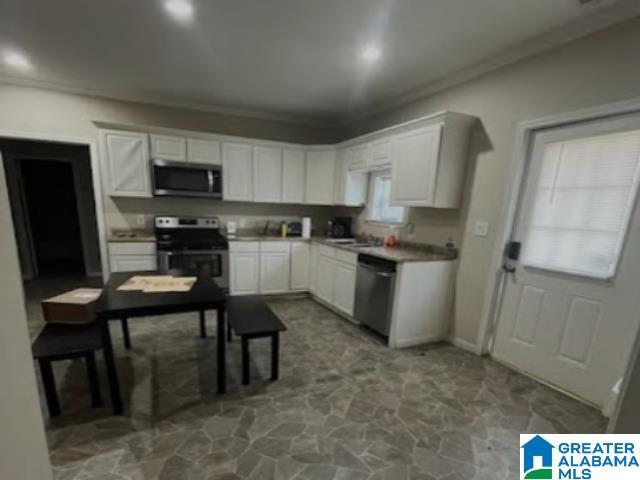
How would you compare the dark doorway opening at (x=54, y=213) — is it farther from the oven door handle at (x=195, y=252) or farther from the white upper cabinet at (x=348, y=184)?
the white upper cabinet at (x=348, y=184)

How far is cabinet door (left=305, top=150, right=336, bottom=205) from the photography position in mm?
4418

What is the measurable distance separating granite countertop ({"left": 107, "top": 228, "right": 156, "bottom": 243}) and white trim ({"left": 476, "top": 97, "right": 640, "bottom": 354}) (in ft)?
12.7

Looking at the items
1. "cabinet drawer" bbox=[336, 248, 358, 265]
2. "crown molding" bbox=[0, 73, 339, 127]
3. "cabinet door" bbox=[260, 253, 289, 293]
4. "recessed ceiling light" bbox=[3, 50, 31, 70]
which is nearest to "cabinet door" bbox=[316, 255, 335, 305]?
"cabinet drawer" bbox=[336, 248, 358, 265]

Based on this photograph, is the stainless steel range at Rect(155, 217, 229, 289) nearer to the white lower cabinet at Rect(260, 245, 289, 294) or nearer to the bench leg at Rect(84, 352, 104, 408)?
the white lower cabinet at Rect(260, 245, 289, 294)

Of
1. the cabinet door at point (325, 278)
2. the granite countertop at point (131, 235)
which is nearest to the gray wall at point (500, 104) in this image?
the cabinet door at point (325, 278)

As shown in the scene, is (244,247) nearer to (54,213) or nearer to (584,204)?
(584,204)

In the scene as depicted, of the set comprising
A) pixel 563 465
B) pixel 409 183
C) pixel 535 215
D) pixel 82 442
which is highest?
pixel 409 183

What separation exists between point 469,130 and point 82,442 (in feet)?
12.4

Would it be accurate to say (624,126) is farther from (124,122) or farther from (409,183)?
(124,122)

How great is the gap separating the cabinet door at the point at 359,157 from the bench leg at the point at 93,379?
3.27 metres

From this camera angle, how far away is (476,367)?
264 cm

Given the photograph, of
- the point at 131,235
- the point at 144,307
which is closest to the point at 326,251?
the point at 144,307

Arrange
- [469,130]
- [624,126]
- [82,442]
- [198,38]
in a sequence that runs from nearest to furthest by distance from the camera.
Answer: [82,442]
[624,126]
[198,38]
[469,130]

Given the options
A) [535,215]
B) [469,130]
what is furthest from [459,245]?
[469,130]
